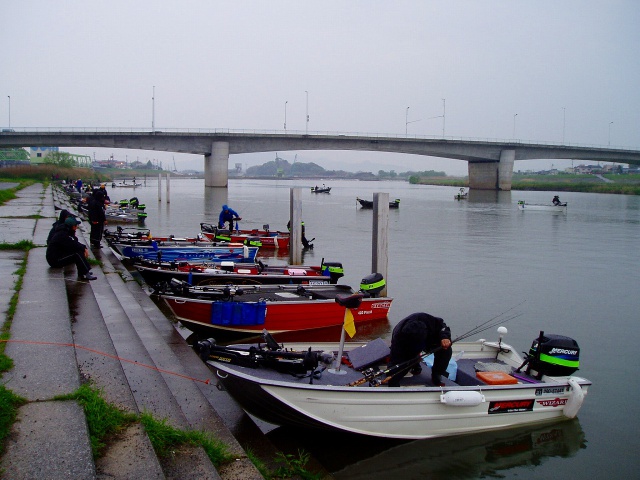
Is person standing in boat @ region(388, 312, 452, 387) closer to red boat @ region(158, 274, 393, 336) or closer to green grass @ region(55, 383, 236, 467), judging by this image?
green grass @ region(55, 383, 236, 467)

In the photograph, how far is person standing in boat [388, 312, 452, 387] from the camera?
26.6 ft

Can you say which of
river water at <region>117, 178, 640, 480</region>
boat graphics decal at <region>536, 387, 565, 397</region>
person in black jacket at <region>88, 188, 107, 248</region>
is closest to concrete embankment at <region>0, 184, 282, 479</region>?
river water at <region>117, 178, 640, 480</region>

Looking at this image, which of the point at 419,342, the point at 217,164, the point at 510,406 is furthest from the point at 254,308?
the point at 217,164

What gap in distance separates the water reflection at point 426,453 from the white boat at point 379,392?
189 mm

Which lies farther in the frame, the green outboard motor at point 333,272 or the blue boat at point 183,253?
the blue boat at point 183,253

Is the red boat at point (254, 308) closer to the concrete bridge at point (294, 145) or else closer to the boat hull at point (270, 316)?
the boat hull at point (270, 316)

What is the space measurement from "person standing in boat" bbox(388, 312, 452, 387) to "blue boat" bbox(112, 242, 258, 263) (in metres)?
11.6

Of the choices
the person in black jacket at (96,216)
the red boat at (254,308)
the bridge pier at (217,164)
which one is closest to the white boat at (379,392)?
the red boat at (254,308)

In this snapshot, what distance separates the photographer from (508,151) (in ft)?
303

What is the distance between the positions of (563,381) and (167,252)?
1379cm

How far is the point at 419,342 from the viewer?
8.13 m

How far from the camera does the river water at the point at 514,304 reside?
8211 mm

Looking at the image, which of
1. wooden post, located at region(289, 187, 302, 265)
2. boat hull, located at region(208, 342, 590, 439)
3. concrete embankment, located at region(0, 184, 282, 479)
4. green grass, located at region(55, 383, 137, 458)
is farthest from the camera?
wooden post, located at region(289, 187, 302, 265)

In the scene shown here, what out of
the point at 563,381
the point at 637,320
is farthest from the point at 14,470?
the point at 637,320
